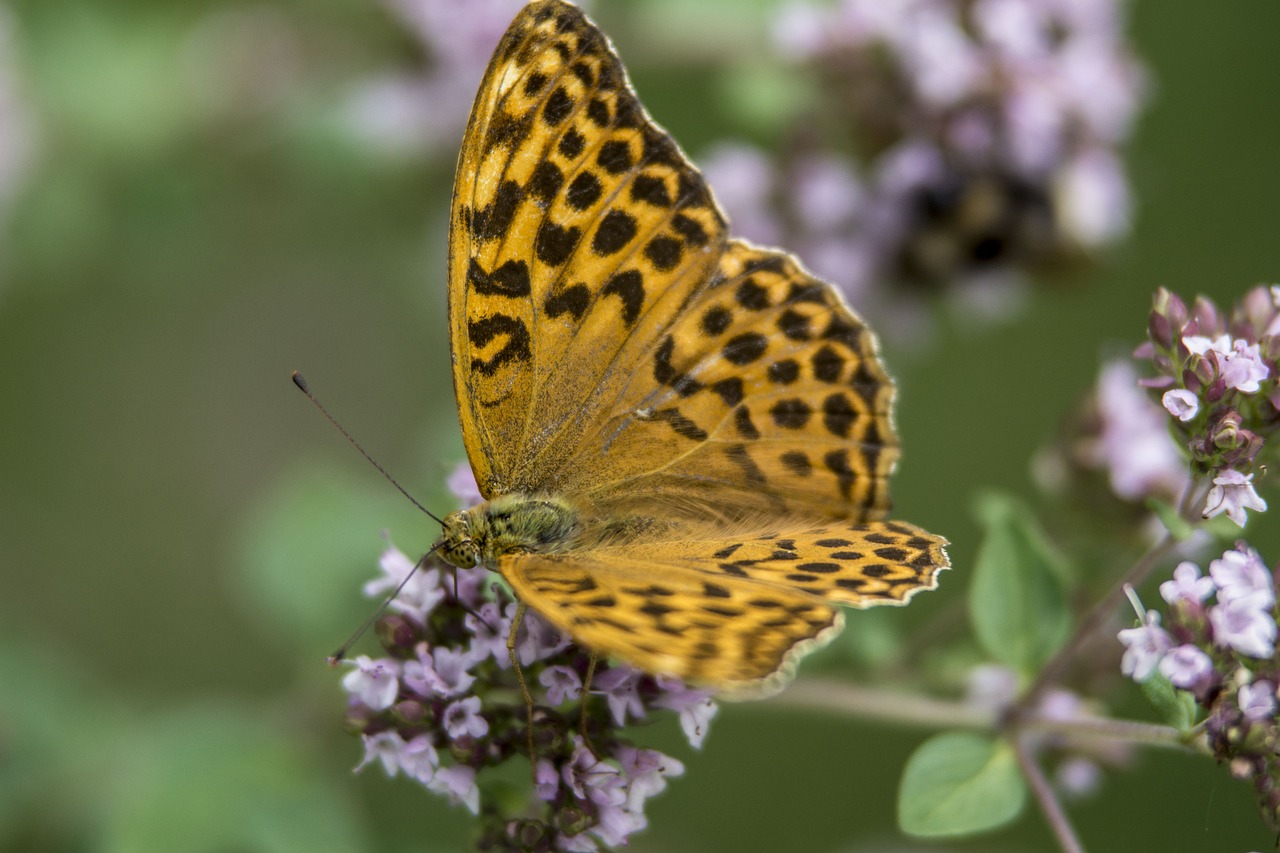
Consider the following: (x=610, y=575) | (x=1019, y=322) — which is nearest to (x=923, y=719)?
(x=610, y=575)

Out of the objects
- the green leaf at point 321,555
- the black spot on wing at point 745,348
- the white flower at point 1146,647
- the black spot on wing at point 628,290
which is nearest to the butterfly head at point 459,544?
the black spot on wing at point 628,290

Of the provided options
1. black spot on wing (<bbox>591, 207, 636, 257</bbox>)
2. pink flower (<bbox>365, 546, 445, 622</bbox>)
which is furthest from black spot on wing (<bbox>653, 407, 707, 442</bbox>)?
pink flower (<bbox>365, 546, 445, 622</bbox>)

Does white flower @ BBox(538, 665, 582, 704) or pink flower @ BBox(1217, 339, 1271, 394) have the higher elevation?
pink flower @ BBox(1217, 339, 1271, 394)

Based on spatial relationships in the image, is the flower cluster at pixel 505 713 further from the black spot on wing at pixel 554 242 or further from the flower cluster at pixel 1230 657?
the flower cluster at pixel 1230 657

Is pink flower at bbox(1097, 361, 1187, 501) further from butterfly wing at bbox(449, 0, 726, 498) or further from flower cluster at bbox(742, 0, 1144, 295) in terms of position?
butterfly wing at bbox(449, 0, 726, 498)

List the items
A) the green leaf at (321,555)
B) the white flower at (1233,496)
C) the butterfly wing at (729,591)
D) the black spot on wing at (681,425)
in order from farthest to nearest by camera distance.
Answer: the green leaf at (321,555) → the black spot on wing at (681,425) → the white flower at (1233,496) → the butterfly wing at (729,591)
